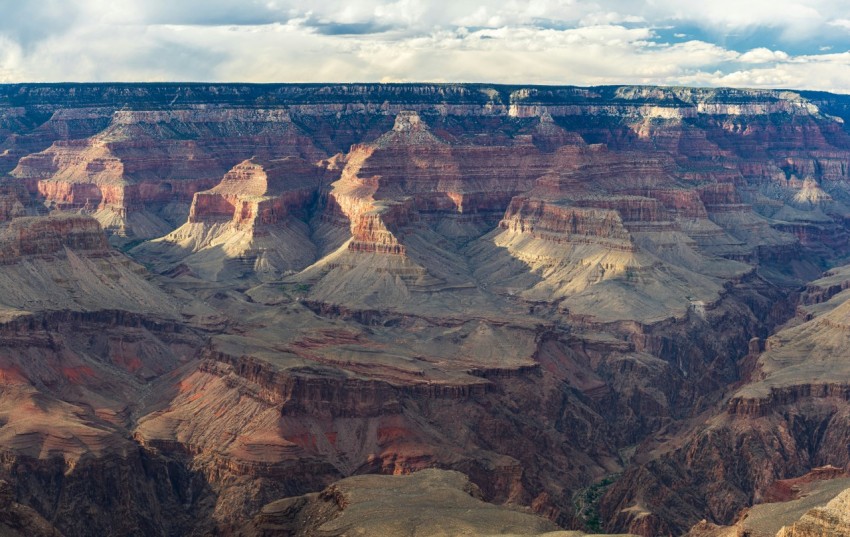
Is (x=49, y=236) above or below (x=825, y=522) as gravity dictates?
above

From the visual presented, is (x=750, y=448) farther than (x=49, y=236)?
No

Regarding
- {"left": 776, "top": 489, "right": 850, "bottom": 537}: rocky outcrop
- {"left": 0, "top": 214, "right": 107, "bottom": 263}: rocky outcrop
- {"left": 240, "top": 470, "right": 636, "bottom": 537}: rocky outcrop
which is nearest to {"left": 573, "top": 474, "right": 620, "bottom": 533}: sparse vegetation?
{"left": 240, "top": 470, "right": 636, "bottom": 537}: rocky outcrop

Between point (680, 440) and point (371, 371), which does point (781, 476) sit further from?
point (371, 371)

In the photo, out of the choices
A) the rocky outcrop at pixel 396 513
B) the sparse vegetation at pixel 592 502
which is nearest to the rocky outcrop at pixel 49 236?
the sparse vegetation at pixel 592 502

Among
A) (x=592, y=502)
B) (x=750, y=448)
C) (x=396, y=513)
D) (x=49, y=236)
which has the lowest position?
(x=592, y=502)

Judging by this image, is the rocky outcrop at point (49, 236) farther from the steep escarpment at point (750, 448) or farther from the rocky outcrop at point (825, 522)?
the rocky outcrop at point (825, 522)

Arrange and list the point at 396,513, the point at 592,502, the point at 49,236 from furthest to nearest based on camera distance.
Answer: the point at 49,236, the point at 592,502, the point at 396,513

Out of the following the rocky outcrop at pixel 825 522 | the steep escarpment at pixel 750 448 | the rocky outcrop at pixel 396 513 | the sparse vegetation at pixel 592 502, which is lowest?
the sparse vegetation at pixel 592 502

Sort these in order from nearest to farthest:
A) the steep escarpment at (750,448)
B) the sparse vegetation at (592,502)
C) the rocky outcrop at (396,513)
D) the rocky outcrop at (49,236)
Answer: the rocky outcrop at (396,513) → the sparse vegetation at (592,502) → the steep escarpment at (750,448) → the rocky outcrop at (49,236)

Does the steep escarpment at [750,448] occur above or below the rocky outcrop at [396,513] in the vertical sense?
below

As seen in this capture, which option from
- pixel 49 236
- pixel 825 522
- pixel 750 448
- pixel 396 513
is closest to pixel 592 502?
pixel 750 448

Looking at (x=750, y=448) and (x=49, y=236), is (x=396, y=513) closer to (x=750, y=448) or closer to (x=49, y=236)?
(x=750, y=448)
